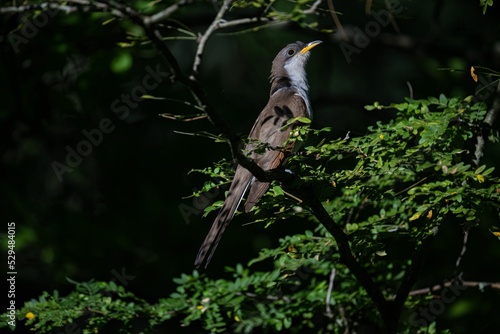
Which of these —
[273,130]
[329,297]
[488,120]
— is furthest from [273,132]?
[488,120]

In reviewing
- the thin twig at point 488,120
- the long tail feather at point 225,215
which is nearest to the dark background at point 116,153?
the thin twig at point 488,120

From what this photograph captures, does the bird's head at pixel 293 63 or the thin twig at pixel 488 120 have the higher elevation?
the bird's head at pixel 293 63

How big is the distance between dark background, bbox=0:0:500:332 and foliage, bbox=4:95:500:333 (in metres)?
1.79

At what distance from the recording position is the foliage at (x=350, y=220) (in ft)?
11.9

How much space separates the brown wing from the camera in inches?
157

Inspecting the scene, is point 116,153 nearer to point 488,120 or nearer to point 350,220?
point 350,220

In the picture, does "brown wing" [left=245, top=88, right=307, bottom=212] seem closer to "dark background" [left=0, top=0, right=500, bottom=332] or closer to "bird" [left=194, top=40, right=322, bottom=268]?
"bird" [left=194, top=40, right=322, bottom=268]

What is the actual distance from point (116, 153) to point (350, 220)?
3223mm

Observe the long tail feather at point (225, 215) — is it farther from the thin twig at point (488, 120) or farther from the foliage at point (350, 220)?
the thin twig at point (488, 120)

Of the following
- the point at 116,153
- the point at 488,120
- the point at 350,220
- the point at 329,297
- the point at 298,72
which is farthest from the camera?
the point at 116,153

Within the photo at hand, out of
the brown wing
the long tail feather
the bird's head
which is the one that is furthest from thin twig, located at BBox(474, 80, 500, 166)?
the bird's head

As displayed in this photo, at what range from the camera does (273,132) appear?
4.86 m

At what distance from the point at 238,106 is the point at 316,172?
4030 millimetres

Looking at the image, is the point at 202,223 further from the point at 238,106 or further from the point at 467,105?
the point at 467,105
